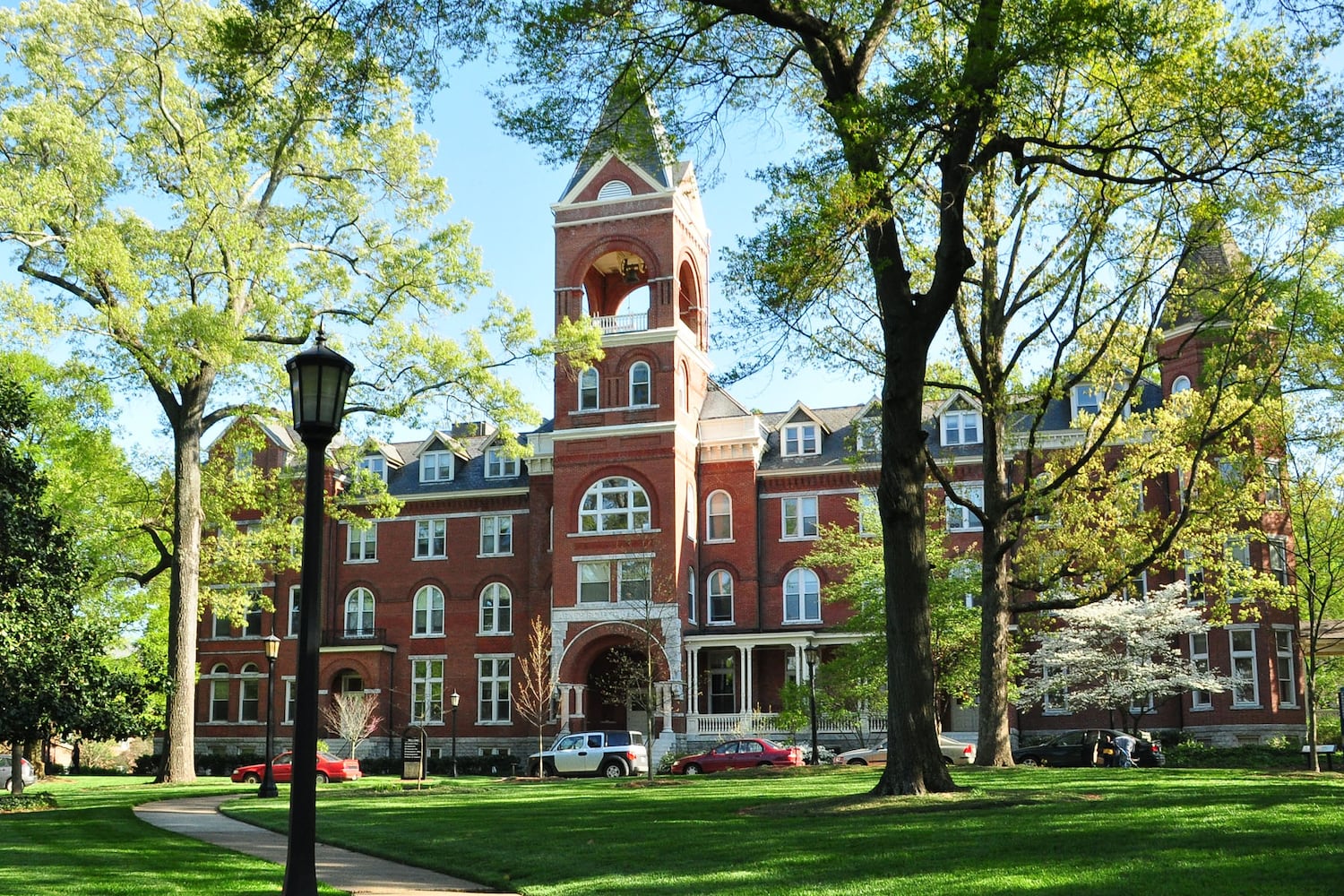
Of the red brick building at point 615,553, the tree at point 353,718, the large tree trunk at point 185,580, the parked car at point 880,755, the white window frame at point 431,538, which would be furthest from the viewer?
the white window frame at point 431,538

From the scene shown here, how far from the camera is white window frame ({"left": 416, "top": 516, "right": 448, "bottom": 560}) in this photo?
1935 inches

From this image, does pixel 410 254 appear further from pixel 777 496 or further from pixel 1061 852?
pixel 1061 852

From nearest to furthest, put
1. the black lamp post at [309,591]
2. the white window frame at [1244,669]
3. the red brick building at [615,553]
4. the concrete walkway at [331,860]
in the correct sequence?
the black lamp post at [309,591] < the concrete walkway at [331,860] < the white window frame at [1244,669] < the red brick building at [615,553]

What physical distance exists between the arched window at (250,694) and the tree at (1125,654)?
29.5 meters

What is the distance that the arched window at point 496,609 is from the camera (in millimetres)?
47562

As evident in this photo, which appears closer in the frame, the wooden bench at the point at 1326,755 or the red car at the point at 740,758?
the wooden bench at the point at 1326,755

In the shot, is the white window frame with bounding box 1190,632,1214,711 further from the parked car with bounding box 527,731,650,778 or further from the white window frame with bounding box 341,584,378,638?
the white window frame with bounding box 341,584,378,638

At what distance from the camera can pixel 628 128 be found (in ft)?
53.8

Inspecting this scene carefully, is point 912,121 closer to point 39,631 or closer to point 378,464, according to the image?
point 39,631

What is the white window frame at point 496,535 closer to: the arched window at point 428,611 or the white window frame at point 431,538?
the white window frame at point 431,538

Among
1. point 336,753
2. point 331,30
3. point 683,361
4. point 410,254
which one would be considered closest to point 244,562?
point 410,254

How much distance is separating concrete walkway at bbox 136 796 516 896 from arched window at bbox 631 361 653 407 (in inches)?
1040

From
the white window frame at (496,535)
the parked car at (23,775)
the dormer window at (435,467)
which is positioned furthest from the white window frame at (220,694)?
the parked car at (23,775)

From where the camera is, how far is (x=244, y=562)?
112 ft
